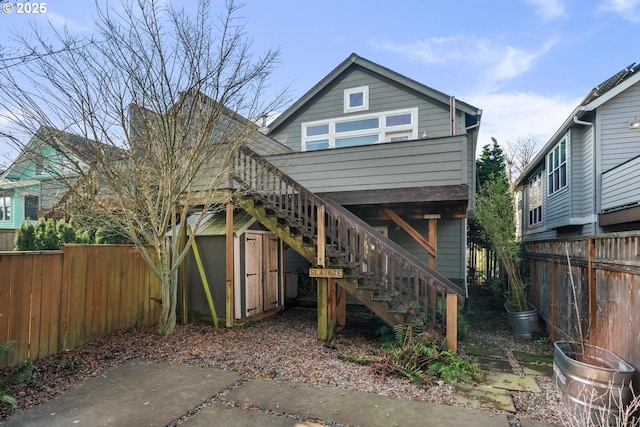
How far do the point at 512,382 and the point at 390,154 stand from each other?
454cm

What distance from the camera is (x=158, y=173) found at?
573 centimetres

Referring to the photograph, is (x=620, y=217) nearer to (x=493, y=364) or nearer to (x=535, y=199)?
(x=493, y=364)

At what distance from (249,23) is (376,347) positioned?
572 centimetres

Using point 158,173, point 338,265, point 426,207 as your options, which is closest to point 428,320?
point 338,265

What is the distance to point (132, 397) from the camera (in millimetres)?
3869

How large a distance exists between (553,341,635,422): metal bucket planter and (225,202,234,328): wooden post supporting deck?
17.7ft

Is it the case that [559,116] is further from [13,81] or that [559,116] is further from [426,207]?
[13,81]

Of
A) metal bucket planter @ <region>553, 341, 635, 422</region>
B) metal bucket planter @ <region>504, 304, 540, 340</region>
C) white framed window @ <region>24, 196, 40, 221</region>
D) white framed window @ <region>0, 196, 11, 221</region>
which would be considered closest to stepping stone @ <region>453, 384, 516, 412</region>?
metal bucket planter @ <region>553, 341, 635, 422</region>

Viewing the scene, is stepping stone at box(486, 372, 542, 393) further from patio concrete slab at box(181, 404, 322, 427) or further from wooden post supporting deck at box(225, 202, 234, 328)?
wooden post supporting deck at box(225, 202, 234, 328)

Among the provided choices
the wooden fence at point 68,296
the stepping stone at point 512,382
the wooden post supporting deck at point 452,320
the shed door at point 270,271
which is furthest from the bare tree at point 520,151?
the wooden fence at point 68,296

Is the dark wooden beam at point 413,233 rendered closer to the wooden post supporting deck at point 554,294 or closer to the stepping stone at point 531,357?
the wooden post supporting deck at point 554,294

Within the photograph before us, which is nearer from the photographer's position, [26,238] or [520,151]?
[26,238]

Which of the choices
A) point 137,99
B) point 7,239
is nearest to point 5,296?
point 137,99

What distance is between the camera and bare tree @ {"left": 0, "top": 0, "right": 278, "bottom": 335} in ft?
16.5
